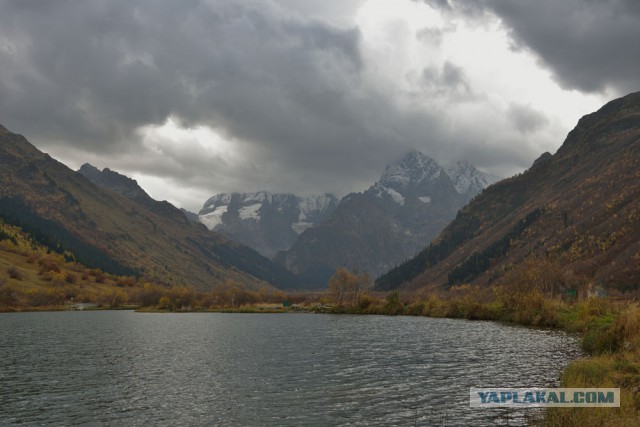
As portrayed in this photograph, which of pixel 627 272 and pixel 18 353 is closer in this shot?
pixel 18 353

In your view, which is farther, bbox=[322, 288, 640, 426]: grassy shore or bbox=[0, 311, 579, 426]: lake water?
bbox=[0, 311, 579, 426]: lake water

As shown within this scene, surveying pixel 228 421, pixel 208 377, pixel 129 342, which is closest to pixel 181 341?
pixel 129 342

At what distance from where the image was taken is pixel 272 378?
5469 cm

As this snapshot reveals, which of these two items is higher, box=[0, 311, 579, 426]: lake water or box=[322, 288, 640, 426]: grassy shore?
box=[322, 288, 640, 426]: grassy shore

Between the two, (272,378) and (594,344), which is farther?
(594,344)

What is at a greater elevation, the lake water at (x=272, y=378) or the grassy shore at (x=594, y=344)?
the grassy shore at (x=594, y=344)

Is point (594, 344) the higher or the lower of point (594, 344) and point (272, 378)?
the higher

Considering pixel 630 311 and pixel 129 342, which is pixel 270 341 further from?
pixel 630 311

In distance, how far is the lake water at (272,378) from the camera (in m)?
38.4

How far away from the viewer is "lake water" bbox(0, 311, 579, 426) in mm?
38406

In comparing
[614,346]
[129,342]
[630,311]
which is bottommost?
[129,342]

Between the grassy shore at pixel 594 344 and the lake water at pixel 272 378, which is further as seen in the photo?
the lake water at pixel 272 378

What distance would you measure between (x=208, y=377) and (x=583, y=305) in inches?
3116

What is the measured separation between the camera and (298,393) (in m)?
46.2
